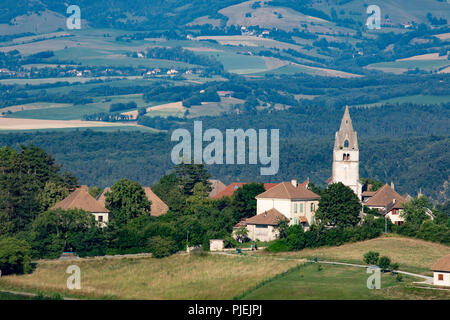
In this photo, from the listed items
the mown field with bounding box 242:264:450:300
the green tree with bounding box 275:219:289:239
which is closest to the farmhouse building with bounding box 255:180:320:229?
the green tree with bounding box 275:219:289:239

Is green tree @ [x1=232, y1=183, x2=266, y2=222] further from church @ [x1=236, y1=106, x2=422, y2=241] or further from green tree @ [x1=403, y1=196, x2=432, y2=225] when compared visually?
green tree @ [x1=403, y1=196, x2=432, y2=225]

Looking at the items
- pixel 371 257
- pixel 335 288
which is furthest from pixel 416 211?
pixel 335 288

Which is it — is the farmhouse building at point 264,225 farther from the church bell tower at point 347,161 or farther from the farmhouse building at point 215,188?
the farmhouse building at point 215,188

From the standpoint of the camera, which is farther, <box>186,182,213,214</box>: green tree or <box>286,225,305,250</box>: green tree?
<box>186,182,213,214</box>: green tree
